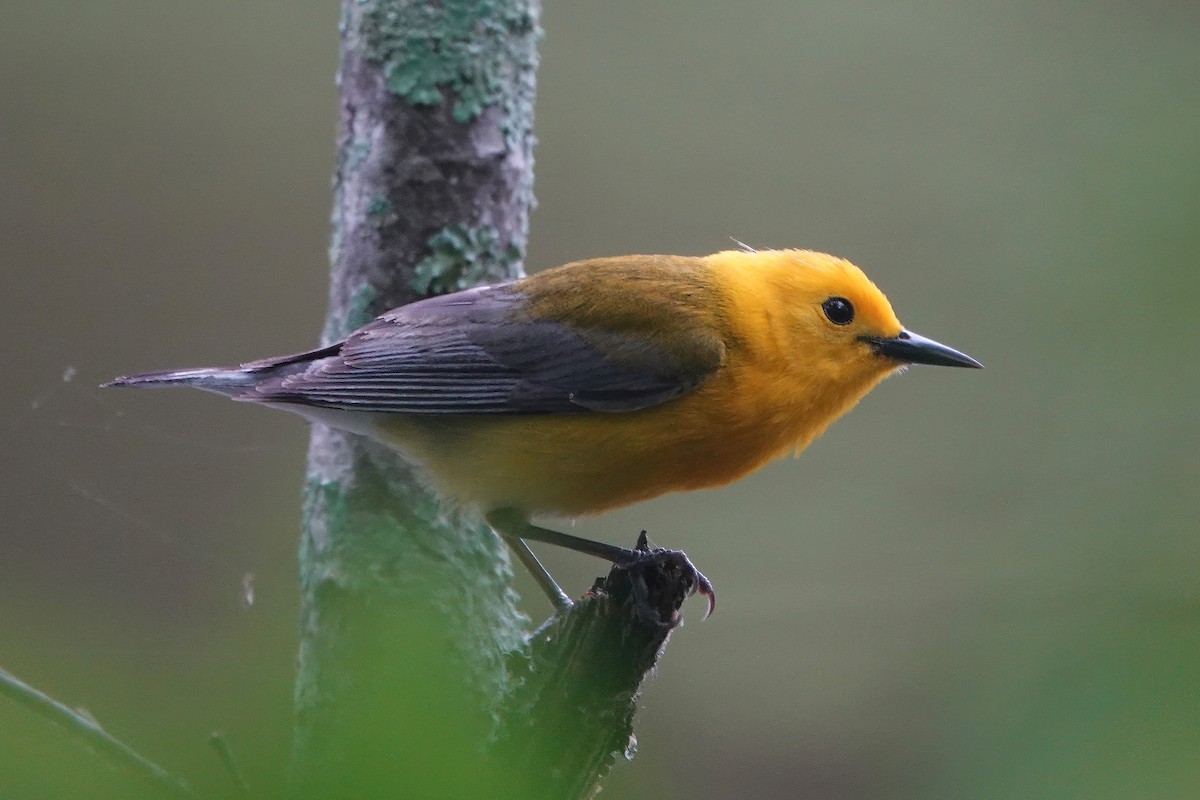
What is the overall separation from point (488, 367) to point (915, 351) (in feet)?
4.61

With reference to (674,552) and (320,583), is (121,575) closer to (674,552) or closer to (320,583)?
(320,583)

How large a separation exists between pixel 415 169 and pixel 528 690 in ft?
6.65

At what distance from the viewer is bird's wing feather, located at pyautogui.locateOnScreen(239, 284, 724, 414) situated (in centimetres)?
338

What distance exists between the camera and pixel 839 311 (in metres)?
3.66

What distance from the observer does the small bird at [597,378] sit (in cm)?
334

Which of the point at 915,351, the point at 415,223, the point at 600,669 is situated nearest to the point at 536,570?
the point at 600,669

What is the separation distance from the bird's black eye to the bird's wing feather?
457mm

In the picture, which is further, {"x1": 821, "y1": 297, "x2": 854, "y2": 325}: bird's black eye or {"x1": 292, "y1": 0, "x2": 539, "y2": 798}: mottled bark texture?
{"x1": 292, "y1": 0, "x2": 539, "y2": 798}: mottled bark texture

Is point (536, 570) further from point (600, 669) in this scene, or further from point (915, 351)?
point (915, 351)

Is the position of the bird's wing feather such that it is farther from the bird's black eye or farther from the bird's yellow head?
the bird's black eye

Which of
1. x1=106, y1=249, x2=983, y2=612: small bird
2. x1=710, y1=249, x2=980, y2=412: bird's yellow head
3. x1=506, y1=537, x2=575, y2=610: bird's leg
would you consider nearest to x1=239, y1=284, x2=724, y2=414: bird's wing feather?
x1=106, y1=249, x2=983, y2=612: small bird

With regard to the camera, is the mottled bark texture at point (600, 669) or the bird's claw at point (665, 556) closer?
the mottled bark texture at point (600, 669)

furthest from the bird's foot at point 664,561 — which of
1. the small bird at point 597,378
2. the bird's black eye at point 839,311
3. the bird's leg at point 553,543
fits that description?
the bird's black eye at point 839,311

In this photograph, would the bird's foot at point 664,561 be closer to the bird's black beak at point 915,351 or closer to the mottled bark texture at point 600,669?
the mottled bark texture at point 600,669
